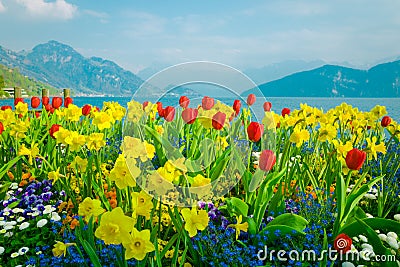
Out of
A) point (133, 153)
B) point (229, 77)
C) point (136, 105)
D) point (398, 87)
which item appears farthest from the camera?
point (398, 87)

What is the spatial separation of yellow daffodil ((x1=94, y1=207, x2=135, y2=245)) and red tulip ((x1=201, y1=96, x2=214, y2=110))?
4.24 feet

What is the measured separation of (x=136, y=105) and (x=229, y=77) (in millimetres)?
891

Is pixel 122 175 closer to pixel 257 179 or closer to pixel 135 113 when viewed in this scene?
pixel 257 179

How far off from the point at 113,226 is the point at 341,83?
141 m

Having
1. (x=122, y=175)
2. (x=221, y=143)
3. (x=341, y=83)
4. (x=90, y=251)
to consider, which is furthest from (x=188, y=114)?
(x=341, y=83)

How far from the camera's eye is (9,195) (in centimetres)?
327

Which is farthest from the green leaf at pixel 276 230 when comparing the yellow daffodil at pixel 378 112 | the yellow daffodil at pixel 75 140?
the yellow daffodil at pixel 378 112

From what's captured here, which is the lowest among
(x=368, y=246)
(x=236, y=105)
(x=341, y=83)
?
Result: (x=368, y=246)

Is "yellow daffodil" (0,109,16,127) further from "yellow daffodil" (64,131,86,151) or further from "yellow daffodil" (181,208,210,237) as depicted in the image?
"yellow daffodil" (181,208,210,237)

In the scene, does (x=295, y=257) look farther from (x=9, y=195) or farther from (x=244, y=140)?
(x=9, y=195)

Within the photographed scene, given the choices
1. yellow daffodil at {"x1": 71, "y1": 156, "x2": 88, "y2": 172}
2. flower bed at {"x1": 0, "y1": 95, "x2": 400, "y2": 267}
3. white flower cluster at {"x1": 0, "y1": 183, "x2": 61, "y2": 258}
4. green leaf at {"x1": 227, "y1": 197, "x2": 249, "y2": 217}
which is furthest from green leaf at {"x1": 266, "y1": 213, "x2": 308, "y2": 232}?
Answer: white flower cluster at {"x1": 0, "y1": 183, "x2": 61, "y2": 258}

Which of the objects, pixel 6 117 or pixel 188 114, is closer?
pixel 188 114

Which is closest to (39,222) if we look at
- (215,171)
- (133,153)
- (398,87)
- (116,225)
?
(133,153)

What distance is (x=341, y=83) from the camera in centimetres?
13138
